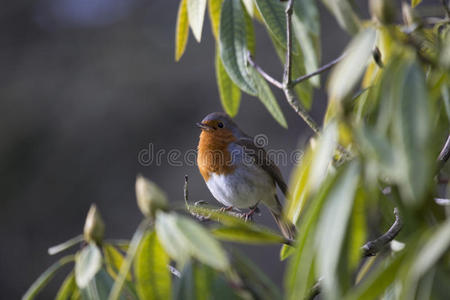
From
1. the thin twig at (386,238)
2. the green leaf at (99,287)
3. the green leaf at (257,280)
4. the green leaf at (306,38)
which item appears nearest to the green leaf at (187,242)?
the green leaf at (257,280)

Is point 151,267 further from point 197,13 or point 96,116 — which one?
point 96,116

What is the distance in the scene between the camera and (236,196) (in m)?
3.68

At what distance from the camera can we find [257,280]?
0.99 meters

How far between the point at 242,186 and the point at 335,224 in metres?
2.81

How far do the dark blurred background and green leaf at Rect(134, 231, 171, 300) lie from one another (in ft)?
17.8

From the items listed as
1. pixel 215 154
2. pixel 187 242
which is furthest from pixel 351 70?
pixel 215 154

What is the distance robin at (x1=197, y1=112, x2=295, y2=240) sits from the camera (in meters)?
3.60

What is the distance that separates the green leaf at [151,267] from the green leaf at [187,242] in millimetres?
74

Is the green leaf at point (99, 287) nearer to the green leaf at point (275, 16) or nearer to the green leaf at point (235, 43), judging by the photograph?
the green leaf at point (235, 43)

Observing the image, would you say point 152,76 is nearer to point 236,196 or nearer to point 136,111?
point 136,111

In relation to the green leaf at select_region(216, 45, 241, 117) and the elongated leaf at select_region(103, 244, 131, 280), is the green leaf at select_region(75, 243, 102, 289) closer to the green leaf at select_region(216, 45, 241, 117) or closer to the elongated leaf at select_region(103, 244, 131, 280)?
the elongated leaf at select_region(103, 244, 131, 280)

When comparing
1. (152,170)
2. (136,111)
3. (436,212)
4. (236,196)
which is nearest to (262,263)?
(152,170)

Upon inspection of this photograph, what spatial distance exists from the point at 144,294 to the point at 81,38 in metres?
9.89

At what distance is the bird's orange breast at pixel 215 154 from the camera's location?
3.58 meters
